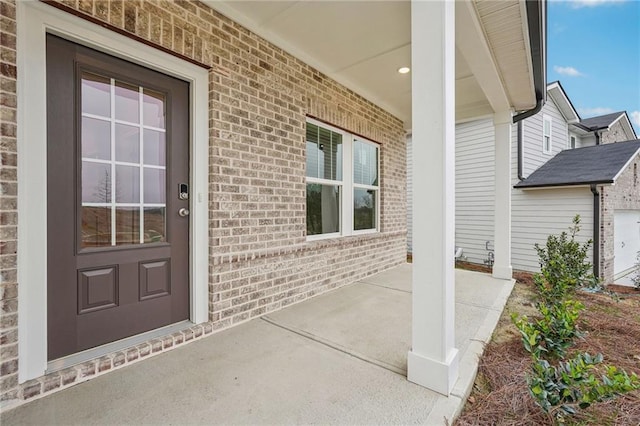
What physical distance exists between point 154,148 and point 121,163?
0.91 feet

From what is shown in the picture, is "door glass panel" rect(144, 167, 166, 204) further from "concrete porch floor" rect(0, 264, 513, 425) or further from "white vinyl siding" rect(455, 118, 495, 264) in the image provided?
"white vinyl siding" rect(455, 118, 495, 264)

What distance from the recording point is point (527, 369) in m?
2.11

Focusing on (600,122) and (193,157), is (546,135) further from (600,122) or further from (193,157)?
(193,157)

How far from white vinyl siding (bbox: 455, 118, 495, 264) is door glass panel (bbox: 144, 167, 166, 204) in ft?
28.3

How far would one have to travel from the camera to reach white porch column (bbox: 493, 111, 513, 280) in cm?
460

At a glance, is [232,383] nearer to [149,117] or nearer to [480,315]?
[149,117]

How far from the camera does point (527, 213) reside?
323 inches

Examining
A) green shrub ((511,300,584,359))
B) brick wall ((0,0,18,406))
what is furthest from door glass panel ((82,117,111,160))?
green shrub ((511,300,584,359))

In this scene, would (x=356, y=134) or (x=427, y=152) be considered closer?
(x=427, y=152)

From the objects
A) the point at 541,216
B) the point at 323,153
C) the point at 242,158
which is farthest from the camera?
the point at 541,216

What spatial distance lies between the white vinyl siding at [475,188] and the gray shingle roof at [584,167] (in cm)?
92

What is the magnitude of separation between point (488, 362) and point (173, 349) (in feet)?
8.05

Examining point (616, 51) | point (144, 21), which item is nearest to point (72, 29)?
point (144, 21)

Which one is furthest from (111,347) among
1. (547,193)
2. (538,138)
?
(538,138)
